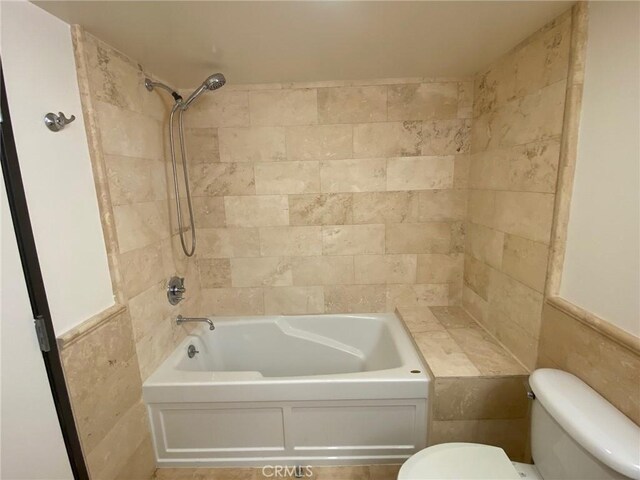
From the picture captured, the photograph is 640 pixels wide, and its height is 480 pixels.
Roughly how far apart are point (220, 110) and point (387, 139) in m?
1.15

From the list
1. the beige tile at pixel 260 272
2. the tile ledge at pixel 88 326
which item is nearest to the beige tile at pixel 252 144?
the beige tile at pixel 260 272

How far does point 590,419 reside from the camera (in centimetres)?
93

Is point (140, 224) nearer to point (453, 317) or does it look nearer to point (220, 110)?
point (220, 110)

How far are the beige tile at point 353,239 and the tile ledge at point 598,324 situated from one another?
108 centimetres

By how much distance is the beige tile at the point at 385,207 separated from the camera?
84.0 inches

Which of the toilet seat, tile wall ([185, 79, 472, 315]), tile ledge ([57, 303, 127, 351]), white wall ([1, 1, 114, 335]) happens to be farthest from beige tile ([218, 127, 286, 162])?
the toilet seat

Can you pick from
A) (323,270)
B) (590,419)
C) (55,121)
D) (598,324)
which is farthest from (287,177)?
(590,419)

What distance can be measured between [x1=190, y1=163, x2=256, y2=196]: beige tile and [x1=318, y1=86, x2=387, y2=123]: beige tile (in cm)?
65

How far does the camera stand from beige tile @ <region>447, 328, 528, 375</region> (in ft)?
4.86

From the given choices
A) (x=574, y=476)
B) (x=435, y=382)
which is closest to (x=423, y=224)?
(x=435, y=382)

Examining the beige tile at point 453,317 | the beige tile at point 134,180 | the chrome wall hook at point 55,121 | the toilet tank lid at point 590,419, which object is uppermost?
the chrome wall hook at point 55,121

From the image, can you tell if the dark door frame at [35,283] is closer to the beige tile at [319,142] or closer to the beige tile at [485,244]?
the beige tile at [319,142]

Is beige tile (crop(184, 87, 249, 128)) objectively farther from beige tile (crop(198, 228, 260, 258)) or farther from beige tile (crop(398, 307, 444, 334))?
beige tile (crop(398, 307, 444, 334))

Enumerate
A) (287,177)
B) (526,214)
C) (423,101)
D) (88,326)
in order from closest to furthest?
(88,326), (526,214), (423,101), (287,177)
